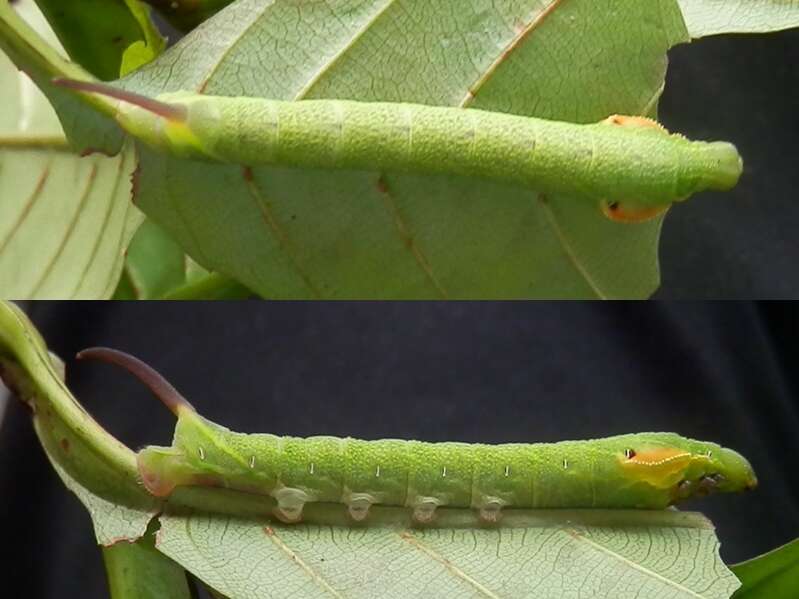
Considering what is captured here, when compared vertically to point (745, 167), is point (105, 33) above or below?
above

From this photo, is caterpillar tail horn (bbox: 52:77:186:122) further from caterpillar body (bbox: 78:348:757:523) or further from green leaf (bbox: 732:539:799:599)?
green leaf (bbox: 732:539:799:599)

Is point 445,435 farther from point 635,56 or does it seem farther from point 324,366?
point 635,56

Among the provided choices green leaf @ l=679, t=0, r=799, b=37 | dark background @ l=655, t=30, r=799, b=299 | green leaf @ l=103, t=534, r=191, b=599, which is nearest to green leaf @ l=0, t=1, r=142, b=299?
green leaf @ l=103, t=534, r=191, b=599

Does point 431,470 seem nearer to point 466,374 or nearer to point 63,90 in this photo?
point 63,90

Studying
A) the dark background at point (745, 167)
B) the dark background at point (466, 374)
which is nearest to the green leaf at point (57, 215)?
the dark background at point (466, 374)

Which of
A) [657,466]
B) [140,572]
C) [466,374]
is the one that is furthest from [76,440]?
[466,374]

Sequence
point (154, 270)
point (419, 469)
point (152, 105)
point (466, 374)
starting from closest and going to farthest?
point (152, 105)
point (419, 469)
point (154, 270)
point (466, 374)

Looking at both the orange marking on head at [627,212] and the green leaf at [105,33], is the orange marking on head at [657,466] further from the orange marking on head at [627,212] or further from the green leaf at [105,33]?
the green leaf at [105,33]
